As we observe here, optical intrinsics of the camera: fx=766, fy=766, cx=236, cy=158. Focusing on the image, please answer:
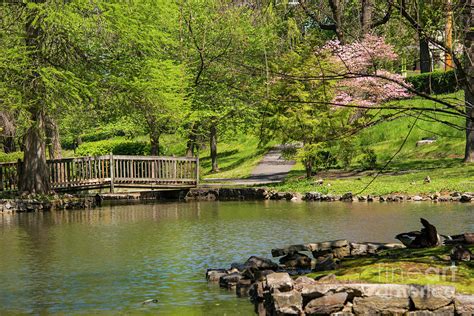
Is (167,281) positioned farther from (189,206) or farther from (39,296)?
(189,206)

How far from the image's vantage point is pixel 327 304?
1078 cm

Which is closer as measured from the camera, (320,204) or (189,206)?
(320,204)


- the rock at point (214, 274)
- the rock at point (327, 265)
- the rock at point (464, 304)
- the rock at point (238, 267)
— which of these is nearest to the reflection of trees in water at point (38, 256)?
the rock at point (214, 274)

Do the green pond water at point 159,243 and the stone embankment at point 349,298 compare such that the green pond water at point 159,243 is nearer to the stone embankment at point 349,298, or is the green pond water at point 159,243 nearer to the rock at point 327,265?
the stone embankment at point 349,298

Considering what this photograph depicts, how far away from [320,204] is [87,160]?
11089 mm

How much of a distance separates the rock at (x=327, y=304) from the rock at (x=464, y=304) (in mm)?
1511

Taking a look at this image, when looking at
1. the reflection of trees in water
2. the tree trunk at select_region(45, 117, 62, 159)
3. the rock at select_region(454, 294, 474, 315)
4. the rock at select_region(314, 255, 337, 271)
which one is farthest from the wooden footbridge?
the rock at select_region(454, 294, 474, 315)

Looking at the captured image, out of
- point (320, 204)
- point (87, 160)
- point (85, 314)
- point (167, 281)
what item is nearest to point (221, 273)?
point (167, 281)

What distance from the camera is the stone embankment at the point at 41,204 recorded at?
29650mm

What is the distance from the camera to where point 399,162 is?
127 feet

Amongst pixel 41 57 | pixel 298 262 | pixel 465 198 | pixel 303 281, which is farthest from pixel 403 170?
pixel 303 281

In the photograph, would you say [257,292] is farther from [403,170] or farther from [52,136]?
[52,136]

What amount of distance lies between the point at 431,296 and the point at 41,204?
22373mm

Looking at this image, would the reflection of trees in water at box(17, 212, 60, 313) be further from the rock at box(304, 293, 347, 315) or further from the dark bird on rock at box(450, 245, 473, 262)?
the dark bird on rock at box(450, 245, 473, 262)
